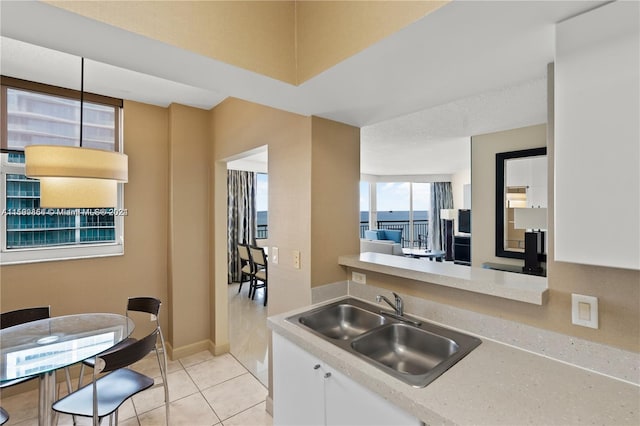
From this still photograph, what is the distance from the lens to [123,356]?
1.55 m

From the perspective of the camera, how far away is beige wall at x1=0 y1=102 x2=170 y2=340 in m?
2.58

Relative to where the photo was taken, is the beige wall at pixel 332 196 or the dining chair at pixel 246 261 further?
the dining chair at pixel 246 261

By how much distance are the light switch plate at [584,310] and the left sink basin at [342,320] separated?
871 mm

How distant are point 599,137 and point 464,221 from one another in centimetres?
589

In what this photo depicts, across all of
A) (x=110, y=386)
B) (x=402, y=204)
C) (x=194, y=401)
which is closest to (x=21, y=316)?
(x=110, y=386)

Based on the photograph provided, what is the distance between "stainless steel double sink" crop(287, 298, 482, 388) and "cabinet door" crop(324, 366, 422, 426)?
0.37 feet

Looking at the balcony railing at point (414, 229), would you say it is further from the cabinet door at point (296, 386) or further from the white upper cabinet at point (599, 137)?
the white upper cabinet at point (599, 137)

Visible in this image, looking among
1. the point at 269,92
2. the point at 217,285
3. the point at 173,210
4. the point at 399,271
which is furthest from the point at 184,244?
the point at 399,271

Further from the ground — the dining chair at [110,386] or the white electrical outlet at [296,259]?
the white electrical outlet at [296,259]

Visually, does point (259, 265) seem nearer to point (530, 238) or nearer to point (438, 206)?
point (530, 238)

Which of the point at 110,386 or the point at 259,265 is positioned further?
the point at 259,265

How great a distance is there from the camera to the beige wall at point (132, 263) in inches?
102

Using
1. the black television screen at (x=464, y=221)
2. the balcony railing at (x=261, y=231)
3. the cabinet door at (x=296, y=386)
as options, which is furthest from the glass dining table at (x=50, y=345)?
the black television screen at (x=464, y=221)

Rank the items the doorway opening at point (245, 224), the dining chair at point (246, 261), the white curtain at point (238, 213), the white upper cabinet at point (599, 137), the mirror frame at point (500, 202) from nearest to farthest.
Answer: the white upper cabinet at point (599, 137), the mirror frame at point (500, 202), the doorway opening at point (245, 224), the dining chair at point (246, 261), the white curtain at point (238, 213)
